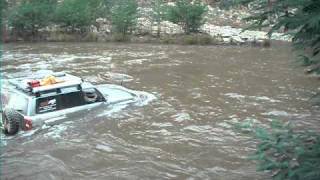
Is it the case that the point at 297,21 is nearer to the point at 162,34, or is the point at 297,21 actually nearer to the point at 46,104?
the point at 46,104

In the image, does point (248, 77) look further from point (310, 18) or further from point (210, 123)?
point (310, 18)

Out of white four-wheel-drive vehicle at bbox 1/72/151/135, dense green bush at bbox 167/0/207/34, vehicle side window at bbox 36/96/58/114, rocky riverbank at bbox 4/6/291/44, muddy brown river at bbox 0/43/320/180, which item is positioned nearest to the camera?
muddy brown river at bbox 0/43/320/180

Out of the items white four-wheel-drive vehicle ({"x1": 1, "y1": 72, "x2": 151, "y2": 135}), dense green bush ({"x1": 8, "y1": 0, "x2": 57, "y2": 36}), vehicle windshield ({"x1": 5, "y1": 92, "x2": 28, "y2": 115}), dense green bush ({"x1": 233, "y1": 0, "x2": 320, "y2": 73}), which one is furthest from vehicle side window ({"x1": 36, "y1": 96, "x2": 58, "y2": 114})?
dense green bush ({"x1": 8, "y1": 0, "x2": 57, "y2": 36})

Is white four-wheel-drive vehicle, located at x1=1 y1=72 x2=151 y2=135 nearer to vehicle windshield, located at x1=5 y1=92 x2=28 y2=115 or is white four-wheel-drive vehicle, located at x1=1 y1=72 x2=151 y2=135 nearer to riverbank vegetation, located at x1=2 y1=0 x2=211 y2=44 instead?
vehicle windshield, located at x1=5 y1=92 x2=28 y2=115

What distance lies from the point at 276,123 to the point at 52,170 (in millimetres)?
5306

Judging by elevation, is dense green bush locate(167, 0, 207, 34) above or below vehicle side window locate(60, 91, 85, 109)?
above

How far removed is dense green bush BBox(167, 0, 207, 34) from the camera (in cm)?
3397

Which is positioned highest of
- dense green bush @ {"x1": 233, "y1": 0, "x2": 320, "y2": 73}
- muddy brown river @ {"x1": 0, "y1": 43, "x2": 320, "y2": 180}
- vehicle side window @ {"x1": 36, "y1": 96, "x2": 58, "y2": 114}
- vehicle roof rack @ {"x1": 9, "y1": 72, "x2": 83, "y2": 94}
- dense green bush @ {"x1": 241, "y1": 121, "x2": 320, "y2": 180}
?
dense green bush @ {"x1": 233, "y1": 0, "x2": 320, "y2": 73}

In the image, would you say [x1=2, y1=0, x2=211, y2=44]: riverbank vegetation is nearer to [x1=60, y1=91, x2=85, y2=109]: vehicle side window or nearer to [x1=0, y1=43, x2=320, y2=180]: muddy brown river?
[x1=0, y1=43, x2=320, y2=180]: muddy brown river

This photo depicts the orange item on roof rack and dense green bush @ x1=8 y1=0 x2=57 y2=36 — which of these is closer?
the orange item on roof rack

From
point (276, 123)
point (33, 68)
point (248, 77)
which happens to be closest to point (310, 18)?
point (276, 123)

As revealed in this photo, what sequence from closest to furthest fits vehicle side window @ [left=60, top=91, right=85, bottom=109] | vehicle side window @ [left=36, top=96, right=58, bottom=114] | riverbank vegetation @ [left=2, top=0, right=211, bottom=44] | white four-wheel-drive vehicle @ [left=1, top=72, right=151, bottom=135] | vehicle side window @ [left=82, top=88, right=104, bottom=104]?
white four-wheel-drive vehicle @ [left=1, top=72, right=151, bottom=135] → vehicle side window @ [left=36, top=96, right=58, bottom=114] → vehicle side window @ [left=60, top=91, right=85, bottom=109] → vehicle side window @ [left=82, top=88, right=104, bottom=104] → riverbank vegetation @ [left=2, top=0, right=211, bottom=44]

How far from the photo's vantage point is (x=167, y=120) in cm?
1382

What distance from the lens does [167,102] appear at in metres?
15.7
